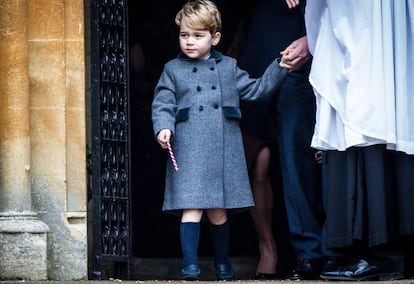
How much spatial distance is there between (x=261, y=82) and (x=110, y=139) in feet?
3.03

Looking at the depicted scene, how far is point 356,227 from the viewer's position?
10.1m

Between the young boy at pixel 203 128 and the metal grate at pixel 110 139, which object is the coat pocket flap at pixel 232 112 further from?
the metal grate at pixel 110 139

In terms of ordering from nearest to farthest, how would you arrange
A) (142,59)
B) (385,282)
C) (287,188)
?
(385,282) → (287,188) → (142,59)

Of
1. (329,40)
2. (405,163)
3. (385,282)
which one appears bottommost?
(385,282)

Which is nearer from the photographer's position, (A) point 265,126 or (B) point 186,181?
(B) point 186,181

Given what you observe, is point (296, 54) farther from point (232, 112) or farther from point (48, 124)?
point (48, 124)

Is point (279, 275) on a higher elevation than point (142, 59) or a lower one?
A: lower

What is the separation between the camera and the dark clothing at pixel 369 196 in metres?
10.1

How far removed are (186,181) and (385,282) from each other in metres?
1.25

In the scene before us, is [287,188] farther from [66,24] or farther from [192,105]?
[66,24]

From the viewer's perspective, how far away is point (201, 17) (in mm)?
10414

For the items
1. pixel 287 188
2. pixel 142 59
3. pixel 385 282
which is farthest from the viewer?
pixel 142 59

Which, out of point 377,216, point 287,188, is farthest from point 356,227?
point 287,188

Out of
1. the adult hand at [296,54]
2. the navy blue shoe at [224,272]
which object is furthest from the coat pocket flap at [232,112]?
the navy blue shoe at [224,272]
